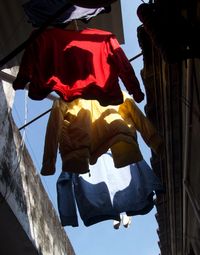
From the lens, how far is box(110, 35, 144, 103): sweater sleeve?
2992 millimetres

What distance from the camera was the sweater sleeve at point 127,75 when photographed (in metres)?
2.99

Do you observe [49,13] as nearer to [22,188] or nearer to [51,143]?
[51,143]

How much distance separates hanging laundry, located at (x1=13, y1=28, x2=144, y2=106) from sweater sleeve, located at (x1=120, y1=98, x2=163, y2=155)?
284 millimetres

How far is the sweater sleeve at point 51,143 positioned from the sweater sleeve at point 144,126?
60 cm

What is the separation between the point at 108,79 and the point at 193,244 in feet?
11.1

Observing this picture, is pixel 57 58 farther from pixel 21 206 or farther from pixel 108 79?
pixel 21 206

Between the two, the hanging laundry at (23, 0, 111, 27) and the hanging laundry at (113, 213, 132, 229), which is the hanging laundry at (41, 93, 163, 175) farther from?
the hanging laundry at (113, 213, 132, 229)

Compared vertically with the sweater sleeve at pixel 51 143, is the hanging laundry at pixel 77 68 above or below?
above

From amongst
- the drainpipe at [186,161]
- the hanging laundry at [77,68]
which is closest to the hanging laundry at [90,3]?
the hanging laundry at [77,68]

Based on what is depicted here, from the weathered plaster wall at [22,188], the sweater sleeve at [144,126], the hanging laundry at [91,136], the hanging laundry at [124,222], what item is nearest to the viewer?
the hanging laundry at [91,136]

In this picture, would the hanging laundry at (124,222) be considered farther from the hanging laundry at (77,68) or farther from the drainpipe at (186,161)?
the hanging laundry at (77,68)

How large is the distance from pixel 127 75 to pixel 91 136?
0.58m

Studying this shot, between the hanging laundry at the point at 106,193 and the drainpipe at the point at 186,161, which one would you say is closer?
the drainpipe at the point at 186,161

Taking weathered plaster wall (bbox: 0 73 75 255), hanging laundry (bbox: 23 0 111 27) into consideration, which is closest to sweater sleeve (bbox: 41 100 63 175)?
hanging laundry (bbox: 23 0 111 27)
